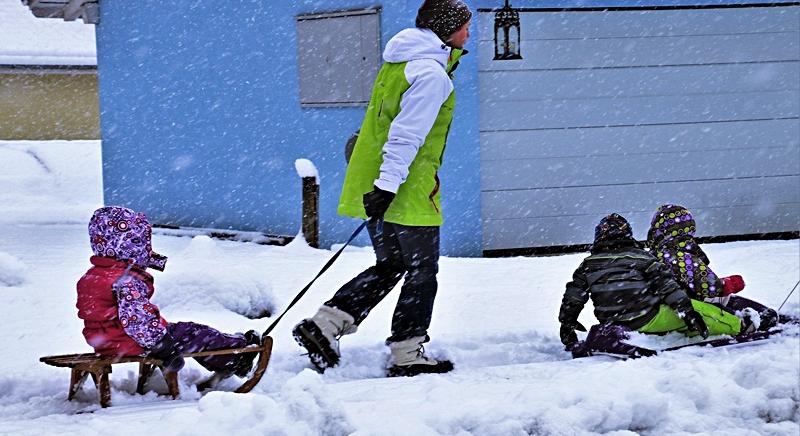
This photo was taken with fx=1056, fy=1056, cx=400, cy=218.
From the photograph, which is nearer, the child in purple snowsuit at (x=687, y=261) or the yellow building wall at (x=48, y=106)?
the child in purple snowsuit at (x=687, y=261)

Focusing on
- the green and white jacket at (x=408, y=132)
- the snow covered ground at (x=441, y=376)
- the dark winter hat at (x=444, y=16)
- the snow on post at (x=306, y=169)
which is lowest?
the snow covered ground at (x=441, y=376)

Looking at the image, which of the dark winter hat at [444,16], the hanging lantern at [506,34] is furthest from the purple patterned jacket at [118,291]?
the hanging lantern at [506,34]

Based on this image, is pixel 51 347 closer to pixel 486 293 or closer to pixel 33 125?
pixel 486 293

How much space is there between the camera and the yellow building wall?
23859 mm

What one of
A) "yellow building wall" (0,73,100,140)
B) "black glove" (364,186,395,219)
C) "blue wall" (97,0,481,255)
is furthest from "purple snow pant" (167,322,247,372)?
"yellow building wall" (0,73,100,140)

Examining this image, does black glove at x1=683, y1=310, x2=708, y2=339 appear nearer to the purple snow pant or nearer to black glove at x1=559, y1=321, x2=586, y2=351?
black glove at x1=559, y1=321, x2=586, y2=351

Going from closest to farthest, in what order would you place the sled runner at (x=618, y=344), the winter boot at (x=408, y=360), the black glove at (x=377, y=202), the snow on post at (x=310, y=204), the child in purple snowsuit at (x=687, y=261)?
the black glove at (x=377, y=202)
the winter boot at (x=408, y=360)
the sled runner at (x=618, y=344)
the child in purple snowsuit at (x=687, y=261)
the snow on post at (x=310, y=204)

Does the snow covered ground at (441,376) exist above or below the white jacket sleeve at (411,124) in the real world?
below

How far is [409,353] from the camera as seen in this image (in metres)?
5.46

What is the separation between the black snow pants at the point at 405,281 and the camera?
211 inches

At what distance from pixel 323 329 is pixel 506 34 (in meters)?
4.36

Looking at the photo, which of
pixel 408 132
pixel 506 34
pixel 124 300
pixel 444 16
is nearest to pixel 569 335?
pixel 408 132

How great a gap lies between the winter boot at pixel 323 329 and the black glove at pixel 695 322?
181cm

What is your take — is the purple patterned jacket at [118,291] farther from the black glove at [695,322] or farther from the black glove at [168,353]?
the black glove at [695,322]
